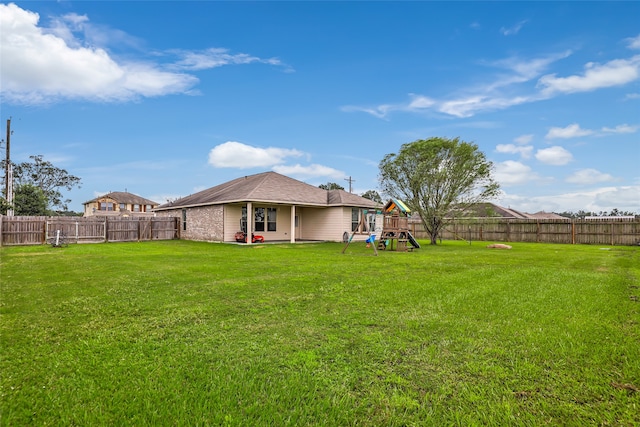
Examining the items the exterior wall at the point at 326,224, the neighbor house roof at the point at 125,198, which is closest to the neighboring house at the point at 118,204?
the neighbor house roof at the point at 125,198

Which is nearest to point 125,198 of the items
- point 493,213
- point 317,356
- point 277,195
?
point 277,195

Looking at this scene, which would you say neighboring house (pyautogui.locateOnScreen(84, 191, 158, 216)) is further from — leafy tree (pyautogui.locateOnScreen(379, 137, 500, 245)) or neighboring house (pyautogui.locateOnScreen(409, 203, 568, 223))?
neighboring house (pyautogui.locateOnScreen(409, 203, 568, 223))

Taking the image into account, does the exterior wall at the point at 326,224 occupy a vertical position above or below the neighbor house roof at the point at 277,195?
below

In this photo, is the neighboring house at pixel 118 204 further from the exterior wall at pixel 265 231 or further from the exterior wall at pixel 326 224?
the exterior wall at pixel 265 231

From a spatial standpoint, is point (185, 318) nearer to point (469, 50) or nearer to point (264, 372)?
point (264, 372)

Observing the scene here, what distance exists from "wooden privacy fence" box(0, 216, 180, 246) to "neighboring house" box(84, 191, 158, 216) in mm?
34656

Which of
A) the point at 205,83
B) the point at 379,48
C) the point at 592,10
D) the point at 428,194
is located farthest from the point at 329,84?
the point at 592,10

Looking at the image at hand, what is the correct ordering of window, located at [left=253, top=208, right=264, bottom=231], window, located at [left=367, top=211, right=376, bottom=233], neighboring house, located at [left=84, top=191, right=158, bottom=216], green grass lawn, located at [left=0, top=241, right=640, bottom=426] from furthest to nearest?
neighboring house, located at [left=84, top=191, right=158, bottom=216]
window, located at [left=367, top=211, right=376, bottom=233]
window, located at [left=253, top=208, right=264, bottom=231]
green grass lawn, located at [left=0, top=241, right=640, bottom=426]

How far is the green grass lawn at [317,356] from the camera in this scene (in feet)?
7.59

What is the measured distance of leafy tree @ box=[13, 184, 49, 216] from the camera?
34.2m

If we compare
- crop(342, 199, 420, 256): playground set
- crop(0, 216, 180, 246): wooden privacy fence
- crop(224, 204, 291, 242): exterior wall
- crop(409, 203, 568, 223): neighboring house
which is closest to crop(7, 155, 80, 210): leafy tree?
crop(0, 216, 180, 246): wooden privacy fence

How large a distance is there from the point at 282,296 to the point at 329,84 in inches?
569

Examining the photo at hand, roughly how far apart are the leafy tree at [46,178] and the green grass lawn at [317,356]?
45889mm

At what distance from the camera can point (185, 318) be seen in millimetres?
4391
